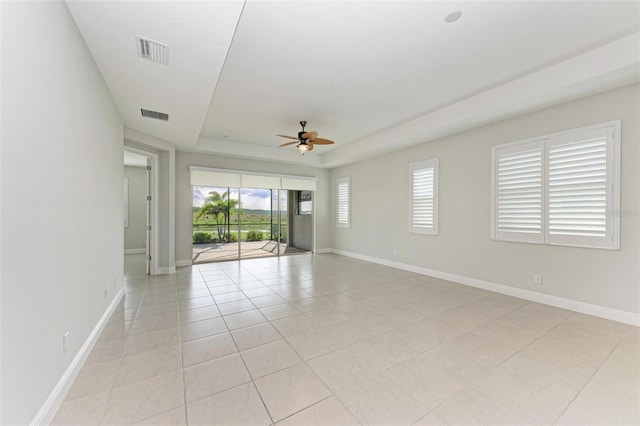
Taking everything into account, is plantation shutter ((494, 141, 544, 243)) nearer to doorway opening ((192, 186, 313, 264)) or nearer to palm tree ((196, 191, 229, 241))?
doorway opening ((192, 186, 313, 264))

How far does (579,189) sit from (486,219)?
1231mm

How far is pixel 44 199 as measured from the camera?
1596 millimetres

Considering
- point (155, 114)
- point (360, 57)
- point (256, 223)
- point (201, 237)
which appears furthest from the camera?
point (256, 223)

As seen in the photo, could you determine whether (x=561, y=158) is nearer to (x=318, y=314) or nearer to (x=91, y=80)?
(x=318, y=314)

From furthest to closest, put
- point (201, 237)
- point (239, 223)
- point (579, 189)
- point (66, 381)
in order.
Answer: point (239, 223) < point (201, 237) < point (579, 189) < point (66, 381)

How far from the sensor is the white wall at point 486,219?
9.82 ft

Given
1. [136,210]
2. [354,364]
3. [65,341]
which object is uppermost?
[136,210]

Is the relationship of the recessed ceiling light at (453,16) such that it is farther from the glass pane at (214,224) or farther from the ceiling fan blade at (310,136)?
the glass pane at (214,224)

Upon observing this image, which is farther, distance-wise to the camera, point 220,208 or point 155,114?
point 220,208

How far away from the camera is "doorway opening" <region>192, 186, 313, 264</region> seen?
6.43 m

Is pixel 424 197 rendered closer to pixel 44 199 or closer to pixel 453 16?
pixel 453 16

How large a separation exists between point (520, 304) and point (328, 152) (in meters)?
5.51

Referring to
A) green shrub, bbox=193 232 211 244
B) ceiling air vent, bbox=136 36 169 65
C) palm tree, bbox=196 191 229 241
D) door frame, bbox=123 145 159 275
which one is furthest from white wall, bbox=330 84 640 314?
door frame, bbox=123 145 159 275

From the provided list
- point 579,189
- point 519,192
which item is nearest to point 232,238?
point 519,192
